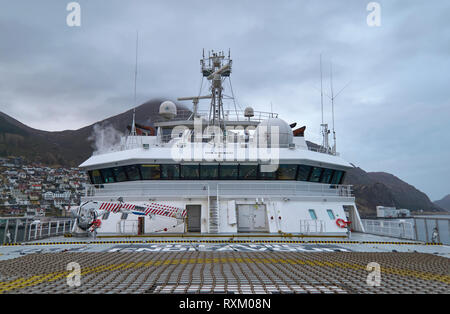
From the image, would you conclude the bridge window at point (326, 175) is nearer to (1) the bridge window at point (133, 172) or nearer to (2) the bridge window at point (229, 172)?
(2) the bridge window at point (229, 172)

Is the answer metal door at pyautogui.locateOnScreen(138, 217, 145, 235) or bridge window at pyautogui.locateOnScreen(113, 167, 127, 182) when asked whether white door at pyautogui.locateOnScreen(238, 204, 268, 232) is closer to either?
metal door at pyautogui.locateOnScreen(138, 217, 145, 235)

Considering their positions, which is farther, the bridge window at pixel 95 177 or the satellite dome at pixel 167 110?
the satellite dome at pixel 167 110

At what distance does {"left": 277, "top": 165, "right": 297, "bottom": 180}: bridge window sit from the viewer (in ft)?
58.6

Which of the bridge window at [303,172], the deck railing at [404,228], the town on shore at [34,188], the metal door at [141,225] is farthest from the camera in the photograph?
the town on shore at [34,188]

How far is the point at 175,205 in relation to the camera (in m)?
16.5

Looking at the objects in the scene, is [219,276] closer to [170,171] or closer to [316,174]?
[170,171]

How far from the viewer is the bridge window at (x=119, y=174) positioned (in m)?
18.0

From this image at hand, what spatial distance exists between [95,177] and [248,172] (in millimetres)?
9637

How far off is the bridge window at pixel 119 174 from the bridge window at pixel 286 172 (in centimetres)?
909
